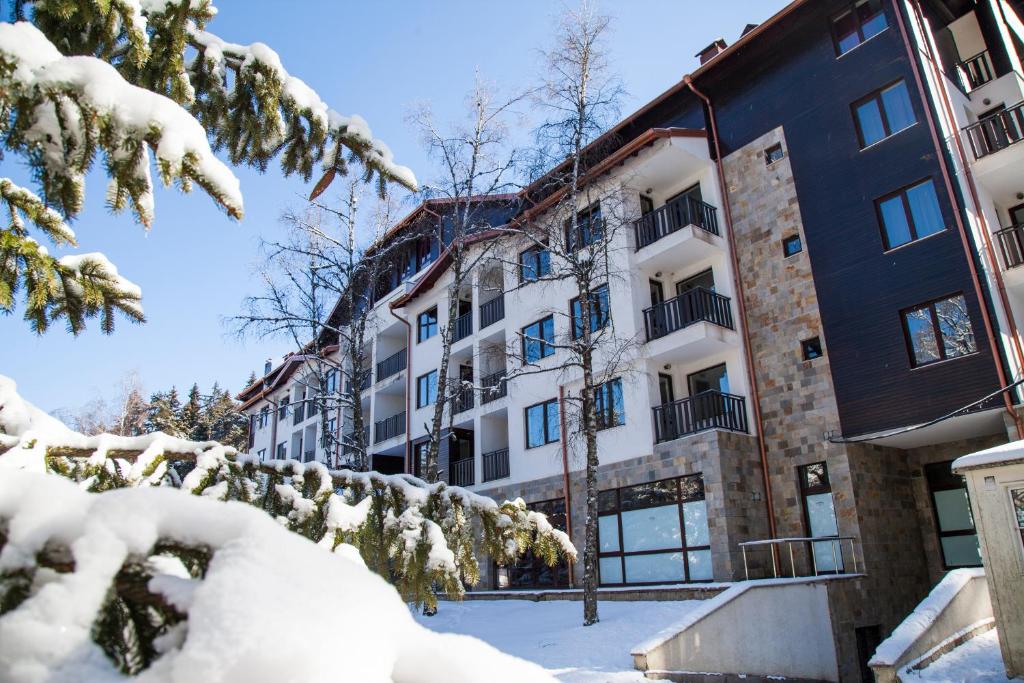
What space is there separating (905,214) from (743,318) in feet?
13.9

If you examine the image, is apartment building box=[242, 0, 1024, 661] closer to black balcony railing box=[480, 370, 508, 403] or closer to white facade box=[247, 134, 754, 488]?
white facade box=[247, 134, 754, 488]

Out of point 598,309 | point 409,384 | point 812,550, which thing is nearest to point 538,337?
point 598,309

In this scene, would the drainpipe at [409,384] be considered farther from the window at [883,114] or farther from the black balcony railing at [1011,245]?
the black balcony railing at [1011,245]

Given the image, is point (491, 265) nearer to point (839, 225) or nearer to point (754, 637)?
→ point (839, 225)

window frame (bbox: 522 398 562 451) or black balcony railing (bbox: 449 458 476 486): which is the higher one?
window frame (bbox: 522 398 562 451)

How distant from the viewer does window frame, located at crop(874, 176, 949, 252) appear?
14.5 m

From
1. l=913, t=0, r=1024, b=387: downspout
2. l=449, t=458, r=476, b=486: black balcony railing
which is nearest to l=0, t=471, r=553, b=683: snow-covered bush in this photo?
l=913, t=0, r=1024, b=387: downspout

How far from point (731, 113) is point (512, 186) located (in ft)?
21.3

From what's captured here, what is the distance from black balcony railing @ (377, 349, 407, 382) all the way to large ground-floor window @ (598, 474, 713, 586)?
1174 cm

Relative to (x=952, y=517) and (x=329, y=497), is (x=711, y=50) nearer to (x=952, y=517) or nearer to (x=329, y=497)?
(x=952, y=517)

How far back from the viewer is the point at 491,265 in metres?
22.7

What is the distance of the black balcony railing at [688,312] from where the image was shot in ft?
55.1

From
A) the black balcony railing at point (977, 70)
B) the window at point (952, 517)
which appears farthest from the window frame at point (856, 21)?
the window at point (952, 517)

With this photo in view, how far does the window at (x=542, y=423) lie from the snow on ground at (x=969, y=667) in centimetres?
1054
